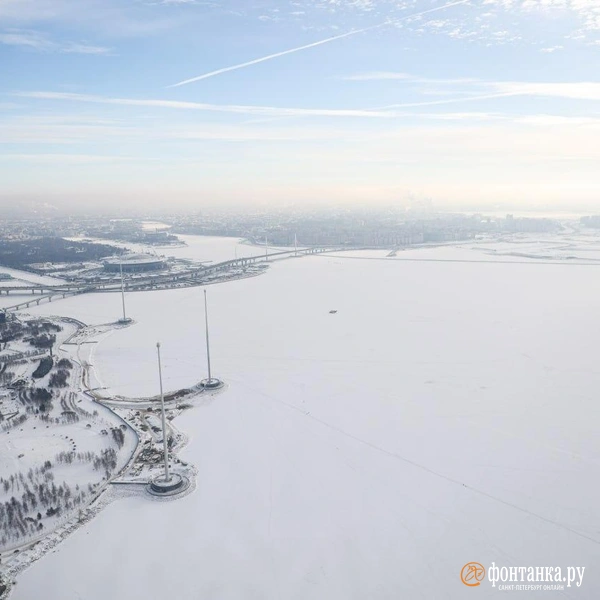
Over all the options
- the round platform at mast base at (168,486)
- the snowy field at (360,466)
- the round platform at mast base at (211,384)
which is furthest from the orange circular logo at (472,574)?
the round platform at mast base at (211,384)

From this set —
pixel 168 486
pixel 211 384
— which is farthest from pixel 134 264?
pixel 168 486

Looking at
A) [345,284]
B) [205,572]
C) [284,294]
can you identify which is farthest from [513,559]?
[345,284]

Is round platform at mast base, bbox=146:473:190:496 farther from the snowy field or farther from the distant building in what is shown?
the distant building

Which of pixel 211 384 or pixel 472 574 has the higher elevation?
pixel 211 384

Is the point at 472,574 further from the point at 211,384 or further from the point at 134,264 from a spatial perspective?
the point at 134,264

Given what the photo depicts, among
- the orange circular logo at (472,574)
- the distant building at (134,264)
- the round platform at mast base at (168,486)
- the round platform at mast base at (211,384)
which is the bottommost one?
the orange circular logo at (472,574)

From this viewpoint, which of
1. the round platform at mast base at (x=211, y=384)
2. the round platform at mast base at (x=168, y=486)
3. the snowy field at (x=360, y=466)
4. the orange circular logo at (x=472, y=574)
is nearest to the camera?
the orange circular logo at (x=472, y=574)

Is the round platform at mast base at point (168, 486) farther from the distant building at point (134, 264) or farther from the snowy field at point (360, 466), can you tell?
the distant building at point (134, 264)
